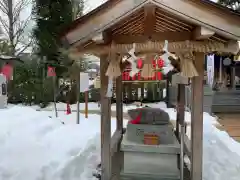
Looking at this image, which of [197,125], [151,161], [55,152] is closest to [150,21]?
[197,125]

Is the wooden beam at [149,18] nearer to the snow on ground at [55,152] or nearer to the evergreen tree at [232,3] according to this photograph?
the snow on ground at [55,152]

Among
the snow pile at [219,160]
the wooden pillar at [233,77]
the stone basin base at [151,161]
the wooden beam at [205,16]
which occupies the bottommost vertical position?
the snow pile at [219,160]

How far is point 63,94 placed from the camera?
15945 mm

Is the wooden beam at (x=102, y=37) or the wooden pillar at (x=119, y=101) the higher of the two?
the wooden beam at (x=102, y=37)

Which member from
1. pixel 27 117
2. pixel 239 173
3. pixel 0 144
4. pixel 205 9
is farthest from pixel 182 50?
pixel 27 117

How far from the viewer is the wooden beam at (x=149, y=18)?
3.05 m

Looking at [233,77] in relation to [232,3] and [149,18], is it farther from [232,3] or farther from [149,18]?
[149,18]

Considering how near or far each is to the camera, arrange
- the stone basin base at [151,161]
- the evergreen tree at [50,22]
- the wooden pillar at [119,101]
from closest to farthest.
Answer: the stone basin base at [151,161], the wooden pillar at [119,101], the evergreen tree at [50,22]

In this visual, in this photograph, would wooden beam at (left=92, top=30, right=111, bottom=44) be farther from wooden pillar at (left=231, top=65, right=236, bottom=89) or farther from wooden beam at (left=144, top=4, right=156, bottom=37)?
wooden pillar at (left=231, top=65, right=236, bottom=89)

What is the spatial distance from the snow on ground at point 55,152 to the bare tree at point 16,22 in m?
14.5

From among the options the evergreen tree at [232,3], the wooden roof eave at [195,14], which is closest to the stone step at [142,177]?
the wooden roof eave at [195,14]

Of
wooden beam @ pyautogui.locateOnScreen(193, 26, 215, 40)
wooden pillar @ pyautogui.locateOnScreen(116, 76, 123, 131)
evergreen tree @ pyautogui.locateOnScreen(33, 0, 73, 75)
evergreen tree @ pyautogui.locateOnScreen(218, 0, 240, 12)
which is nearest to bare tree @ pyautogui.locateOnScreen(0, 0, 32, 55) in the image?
evergreen tree @ pyautogui.locateOnScreen(33, 0, 73, 75)

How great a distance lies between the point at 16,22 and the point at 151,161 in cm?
1931

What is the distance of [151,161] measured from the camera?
164 inches
